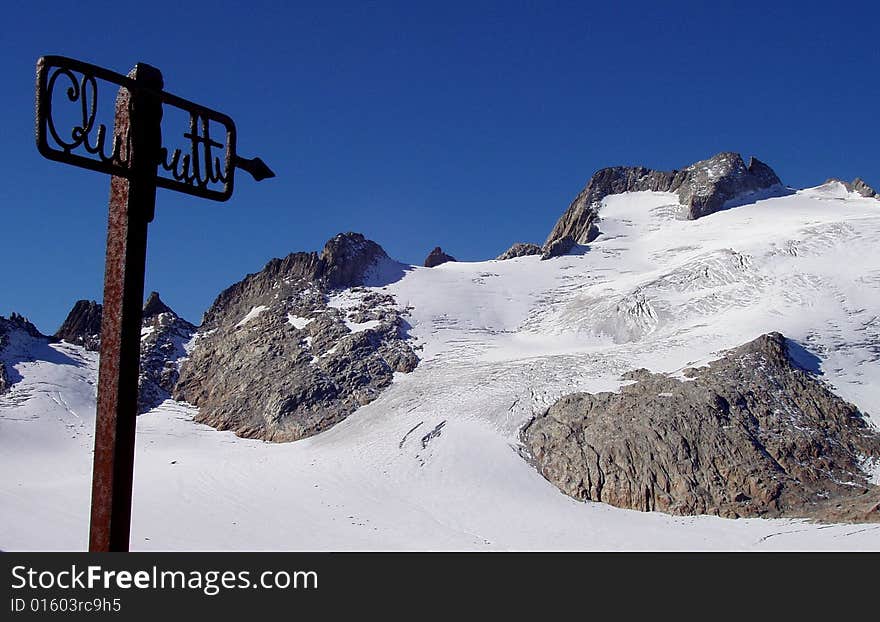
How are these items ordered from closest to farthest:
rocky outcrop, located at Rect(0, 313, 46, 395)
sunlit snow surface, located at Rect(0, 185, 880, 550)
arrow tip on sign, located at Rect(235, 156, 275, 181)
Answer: arrow tip on sign, located at Rect(235, 156, 275, 181) < sunlit snow surface, located at Rect(0, 185, 880, 550) < rocky outcrop, located at Rect(0, 313, 46, 395)

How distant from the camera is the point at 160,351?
2881 inches

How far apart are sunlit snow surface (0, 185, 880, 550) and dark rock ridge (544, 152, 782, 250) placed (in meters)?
11.1

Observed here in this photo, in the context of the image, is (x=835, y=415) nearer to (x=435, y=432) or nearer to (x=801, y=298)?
(x=801, y=298)

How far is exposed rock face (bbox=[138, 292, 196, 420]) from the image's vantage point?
68.6 metres

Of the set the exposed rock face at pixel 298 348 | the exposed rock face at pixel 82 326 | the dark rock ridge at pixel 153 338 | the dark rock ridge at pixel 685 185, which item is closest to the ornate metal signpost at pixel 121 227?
the exposed rock face at pixel 298 348

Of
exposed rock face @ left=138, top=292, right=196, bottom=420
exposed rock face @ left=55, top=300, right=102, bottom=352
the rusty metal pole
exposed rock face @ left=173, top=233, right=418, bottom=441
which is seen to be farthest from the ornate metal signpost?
exposed rock face @ left=55, top=300, right=102, bottom=352

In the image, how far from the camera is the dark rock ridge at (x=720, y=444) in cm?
4266

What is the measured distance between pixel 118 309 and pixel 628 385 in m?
48.9

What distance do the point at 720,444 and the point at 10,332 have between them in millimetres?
53351

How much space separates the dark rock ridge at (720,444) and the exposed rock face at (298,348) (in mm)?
15021

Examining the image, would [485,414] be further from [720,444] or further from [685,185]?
[685,185]

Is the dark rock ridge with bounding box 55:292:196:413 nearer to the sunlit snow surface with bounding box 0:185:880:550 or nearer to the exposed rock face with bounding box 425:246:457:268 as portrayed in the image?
the sunlit snow surface with bounding box 0:185:880:550

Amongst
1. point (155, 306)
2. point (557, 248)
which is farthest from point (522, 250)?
point (155, 306)

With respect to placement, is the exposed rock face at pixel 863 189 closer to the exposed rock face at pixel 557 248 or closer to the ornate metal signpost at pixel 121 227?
the exposed rock face at pixel 557 248
